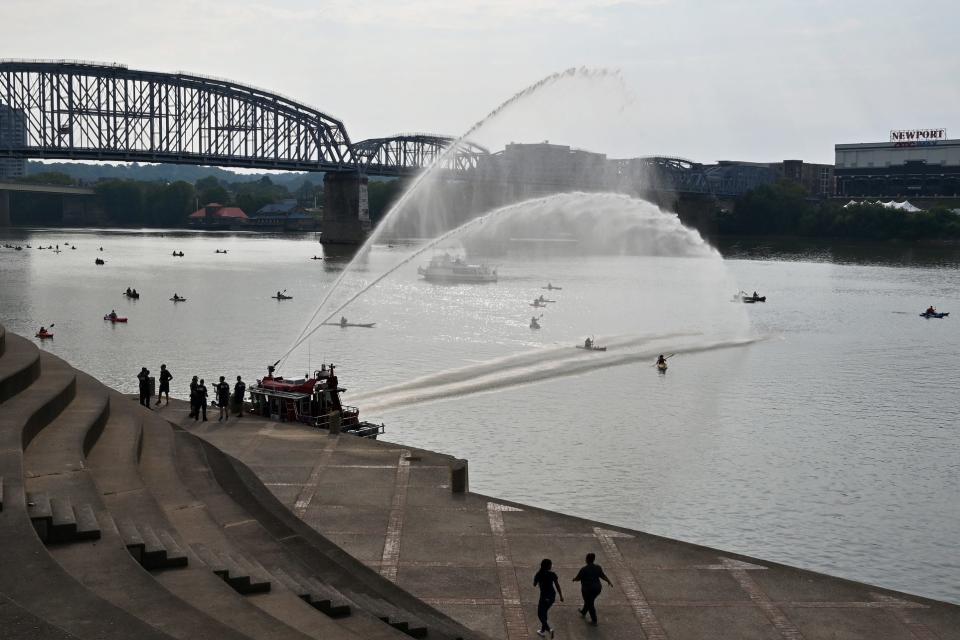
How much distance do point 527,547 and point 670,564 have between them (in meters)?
3.12

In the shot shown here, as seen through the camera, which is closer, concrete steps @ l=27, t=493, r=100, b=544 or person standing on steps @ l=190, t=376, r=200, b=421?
concrete steps @ l=27, t=493, r=100, b=544

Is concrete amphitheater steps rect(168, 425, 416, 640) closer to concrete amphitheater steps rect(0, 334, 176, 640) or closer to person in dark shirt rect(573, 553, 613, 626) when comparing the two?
concrete amphitheater steps rect(0, 334, 176, 640)

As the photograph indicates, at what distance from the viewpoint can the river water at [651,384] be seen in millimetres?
30984

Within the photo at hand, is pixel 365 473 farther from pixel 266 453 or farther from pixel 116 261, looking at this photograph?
pixel 116 261

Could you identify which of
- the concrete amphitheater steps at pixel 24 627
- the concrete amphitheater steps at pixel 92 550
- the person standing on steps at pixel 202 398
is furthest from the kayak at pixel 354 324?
the concrete amphitheater steps at pixel 24 627

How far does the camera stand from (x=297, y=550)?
821 inches

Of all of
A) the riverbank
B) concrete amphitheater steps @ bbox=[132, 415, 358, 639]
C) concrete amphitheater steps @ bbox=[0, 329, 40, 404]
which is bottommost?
the riverbank

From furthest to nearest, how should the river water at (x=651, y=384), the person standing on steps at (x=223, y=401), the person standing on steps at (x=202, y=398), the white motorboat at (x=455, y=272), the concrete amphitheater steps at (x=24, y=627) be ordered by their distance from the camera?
the white motorboat at (x=455, y=272), the person standing on steps at (x=223, y=401), the person standing on steps at (x=202, y=398), the river water at (x=651, y=384), the concrete amphitheater steps at (x=24, y=627)

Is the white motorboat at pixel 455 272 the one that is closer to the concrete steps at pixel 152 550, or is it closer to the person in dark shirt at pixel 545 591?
the person in dark shirt at pixel 545 591

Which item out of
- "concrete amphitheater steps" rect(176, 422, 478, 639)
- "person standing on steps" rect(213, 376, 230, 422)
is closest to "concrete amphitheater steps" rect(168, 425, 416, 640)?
"concrete amphitheater steps" rect(176, 422, 478, 639)

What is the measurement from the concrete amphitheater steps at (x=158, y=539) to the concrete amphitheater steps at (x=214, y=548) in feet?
0.30

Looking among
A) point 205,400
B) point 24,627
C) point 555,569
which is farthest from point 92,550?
point 205,400

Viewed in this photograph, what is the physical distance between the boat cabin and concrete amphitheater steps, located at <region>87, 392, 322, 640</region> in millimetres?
9830

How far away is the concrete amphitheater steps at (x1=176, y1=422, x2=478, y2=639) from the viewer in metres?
18.3
